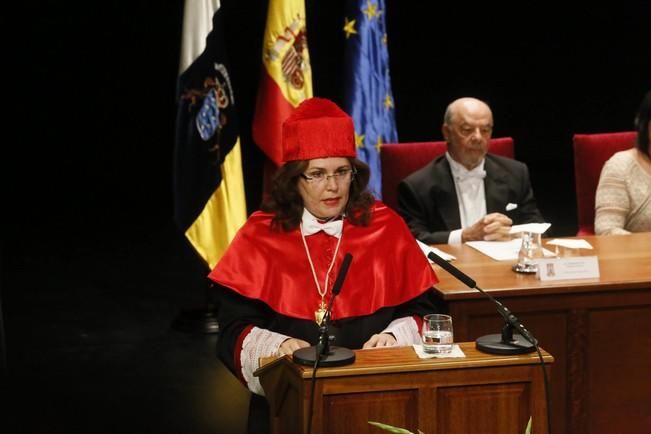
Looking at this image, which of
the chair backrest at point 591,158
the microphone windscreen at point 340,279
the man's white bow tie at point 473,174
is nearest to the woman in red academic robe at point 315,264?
the microphone windscreen at point 340,279

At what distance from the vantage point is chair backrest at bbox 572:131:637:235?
5469 mm

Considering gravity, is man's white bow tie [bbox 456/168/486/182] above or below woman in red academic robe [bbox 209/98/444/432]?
above

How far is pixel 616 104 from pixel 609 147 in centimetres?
437

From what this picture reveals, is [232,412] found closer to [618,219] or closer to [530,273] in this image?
[530,273]

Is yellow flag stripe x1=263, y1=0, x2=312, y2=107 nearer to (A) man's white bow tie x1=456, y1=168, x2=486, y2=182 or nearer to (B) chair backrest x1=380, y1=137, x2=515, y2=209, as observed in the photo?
(B) chair backrest x1=380, y1=137, x2=515, y2=209

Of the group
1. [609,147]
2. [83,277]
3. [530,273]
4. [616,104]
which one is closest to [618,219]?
[609,147]

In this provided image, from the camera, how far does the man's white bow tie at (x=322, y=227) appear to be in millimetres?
3354

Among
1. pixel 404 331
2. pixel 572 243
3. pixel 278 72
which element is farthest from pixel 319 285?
pixel 278 72

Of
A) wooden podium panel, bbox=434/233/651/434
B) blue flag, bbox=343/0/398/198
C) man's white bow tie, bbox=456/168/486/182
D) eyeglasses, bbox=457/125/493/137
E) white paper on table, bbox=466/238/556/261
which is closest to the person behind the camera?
wooden podium panel, bbox=434/233/651/434

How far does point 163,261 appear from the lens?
8172 millimetres

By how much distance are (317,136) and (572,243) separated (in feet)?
5.99

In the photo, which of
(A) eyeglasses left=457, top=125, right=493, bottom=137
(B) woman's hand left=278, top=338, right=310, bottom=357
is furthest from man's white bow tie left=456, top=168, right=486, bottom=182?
(B) woman's hand left=278, top=338, right=310, bottom=357

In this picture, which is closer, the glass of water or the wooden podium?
the wooden podium

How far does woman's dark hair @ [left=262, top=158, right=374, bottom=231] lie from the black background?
4634mm
